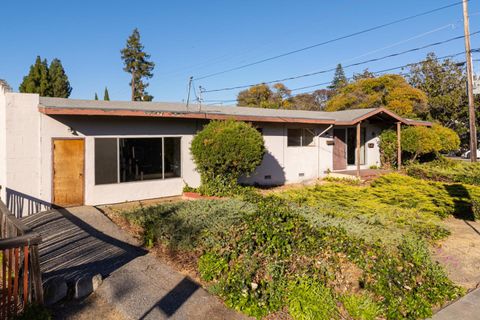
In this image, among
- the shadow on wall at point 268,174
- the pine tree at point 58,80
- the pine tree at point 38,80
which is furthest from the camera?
the pine tree at point 58,80

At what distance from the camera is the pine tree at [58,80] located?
1489 inches

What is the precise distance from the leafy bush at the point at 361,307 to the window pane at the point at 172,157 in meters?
7.91

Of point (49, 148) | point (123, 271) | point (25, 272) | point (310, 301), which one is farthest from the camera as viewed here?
point (49, 148)

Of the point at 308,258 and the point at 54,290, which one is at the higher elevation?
the point at 308,258

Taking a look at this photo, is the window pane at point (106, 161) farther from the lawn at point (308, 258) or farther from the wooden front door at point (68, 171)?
the lawn at point (308, 258)

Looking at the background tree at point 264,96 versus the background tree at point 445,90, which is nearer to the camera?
the background tree at point 445,90

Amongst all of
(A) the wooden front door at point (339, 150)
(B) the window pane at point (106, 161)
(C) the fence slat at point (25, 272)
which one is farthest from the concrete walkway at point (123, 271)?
(A) the wooden front door at point (339, 150)

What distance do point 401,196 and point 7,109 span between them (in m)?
10.5

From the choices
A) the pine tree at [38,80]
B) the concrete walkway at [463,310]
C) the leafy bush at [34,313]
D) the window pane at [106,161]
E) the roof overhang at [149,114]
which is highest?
the pine tree at [38,80]

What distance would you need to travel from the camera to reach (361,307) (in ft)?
14.0

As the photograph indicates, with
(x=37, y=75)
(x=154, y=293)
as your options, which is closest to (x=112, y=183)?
(x=154, y=293)

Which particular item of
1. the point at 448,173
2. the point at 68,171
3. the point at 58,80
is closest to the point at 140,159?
the point at 68,171

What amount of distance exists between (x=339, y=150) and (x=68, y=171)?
12281mm

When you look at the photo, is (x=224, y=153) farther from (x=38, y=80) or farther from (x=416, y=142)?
(x=38, y=80)
